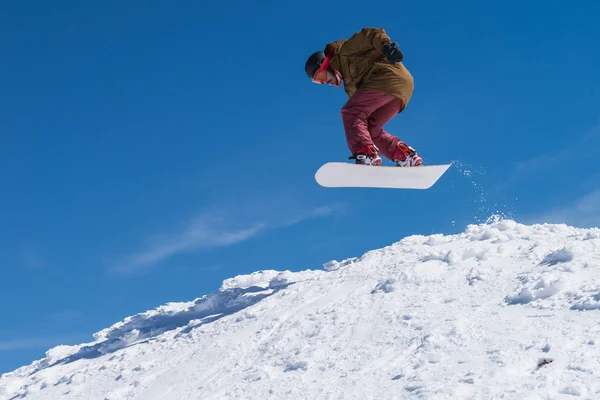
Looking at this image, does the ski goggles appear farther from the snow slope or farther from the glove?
the snow slope

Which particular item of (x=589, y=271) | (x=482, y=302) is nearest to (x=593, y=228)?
(x=589, y=271)

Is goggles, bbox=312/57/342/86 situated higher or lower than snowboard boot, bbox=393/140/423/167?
higher

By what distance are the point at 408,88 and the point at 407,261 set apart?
13.2ft

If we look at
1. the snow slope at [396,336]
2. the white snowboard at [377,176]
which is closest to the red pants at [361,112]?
the white snowboard at [377,176]

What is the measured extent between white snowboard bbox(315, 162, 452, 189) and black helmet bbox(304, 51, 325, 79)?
4.05ft

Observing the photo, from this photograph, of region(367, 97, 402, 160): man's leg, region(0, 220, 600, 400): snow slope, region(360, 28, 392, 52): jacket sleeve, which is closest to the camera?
region(0, 220, 600, 400): snow slope

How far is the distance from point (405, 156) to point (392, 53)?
142cm

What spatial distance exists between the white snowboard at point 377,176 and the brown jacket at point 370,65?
92 cm

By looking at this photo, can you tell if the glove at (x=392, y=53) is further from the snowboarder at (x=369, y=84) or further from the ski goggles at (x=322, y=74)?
the ski goggles at (x=322, y=74)

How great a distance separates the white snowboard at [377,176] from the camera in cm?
751

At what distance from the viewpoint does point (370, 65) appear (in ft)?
24.6

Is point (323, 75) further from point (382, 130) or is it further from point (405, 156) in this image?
point (405, 156)

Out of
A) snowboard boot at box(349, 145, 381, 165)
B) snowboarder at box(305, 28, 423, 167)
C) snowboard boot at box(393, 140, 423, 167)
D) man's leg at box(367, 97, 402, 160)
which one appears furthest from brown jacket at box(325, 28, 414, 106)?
snowboard boot at box(349, 145, 381, 165)

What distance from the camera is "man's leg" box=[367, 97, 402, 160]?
7.75 meters
